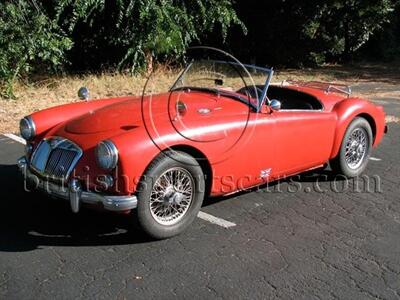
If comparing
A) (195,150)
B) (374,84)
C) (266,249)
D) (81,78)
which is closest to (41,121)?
(195,150)

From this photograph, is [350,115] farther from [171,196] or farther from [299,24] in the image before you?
[299,24]

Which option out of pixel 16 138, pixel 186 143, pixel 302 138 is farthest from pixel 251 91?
pixel 16 138

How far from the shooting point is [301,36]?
18078 millimetres

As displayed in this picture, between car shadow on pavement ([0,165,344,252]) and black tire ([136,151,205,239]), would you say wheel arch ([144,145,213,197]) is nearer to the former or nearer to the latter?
black tire ([136,151,205,239])

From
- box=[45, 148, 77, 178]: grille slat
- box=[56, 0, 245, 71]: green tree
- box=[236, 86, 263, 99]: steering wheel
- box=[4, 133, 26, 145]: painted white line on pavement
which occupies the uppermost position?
box=[56, 0, 245, 71]: green tree

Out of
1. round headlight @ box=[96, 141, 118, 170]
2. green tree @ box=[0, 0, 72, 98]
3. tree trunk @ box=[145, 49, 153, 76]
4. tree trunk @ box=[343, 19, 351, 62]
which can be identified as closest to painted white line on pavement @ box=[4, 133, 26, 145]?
green tree @ box=[0, 0, 72, 98]

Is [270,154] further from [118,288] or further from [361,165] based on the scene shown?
[118,288]

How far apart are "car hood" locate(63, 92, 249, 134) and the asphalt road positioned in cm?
78

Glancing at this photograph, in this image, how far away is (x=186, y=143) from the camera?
3.99m

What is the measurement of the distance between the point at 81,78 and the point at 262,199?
826 centimetres

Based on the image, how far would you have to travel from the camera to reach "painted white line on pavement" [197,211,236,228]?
434 cm

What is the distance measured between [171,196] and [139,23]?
8.55 meters

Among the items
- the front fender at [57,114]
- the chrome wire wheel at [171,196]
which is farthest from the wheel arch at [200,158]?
the front fender at [57,114]

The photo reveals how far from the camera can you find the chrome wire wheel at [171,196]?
396 cm
